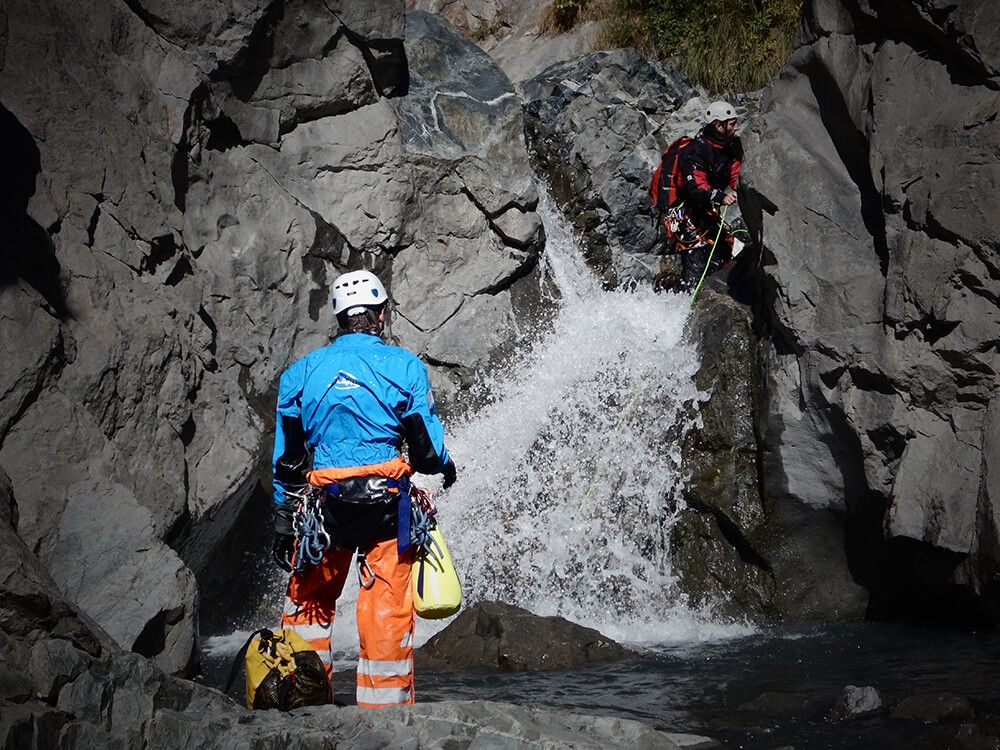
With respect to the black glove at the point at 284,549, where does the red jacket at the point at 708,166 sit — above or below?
above

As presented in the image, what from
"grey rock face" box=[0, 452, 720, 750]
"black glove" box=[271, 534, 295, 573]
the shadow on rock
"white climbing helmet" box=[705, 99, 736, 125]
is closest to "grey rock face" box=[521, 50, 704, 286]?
"white climbing helmet" box=[705, 99, 736, 125]

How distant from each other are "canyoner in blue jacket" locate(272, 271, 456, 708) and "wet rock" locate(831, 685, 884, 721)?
217cm

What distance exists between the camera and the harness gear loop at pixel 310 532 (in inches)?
187

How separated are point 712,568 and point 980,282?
286 centimetres

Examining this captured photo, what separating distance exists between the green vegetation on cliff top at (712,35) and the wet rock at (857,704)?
953cm

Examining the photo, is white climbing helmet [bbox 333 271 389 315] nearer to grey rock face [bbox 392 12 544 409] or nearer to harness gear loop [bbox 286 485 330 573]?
harness gear loop [bbox 286 485 330 573]

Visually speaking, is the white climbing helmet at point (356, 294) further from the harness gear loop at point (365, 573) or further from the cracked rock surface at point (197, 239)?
the cracked rock surface at point (197, 239)

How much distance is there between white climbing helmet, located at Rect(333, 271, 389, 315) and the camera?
4.99 m

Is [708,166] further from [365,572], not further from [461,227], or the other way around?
[365,572]

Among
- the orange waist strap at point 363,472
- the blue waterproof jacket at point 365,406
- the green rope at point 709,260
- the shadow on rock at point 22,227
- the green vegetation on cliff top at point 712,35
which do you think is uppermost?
the green vegetation on cliff top at point 712,35

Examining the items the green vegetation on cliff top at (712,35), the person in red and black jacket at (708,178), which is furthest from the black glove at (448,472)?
the green vegetation on cliff top at (712,35)

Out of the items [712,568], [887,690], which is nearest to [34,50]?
[712,568]

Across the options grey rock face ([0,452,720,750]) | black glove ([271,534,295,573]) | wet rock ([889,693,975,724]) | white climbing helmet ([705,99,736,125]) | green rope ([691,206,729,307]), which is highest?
white climbing helmet ([705,99,736,125])

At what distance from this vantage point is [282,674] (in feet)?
15.1
